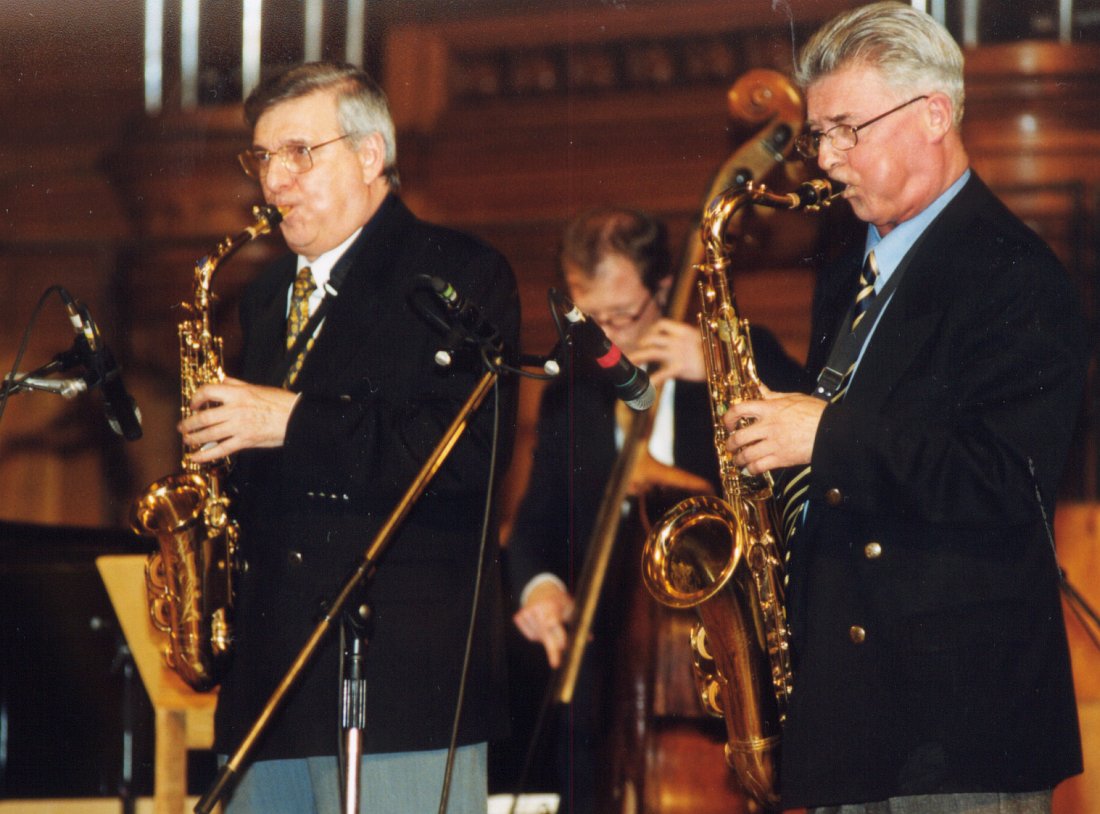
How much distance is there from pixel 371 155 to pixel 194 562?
827 mm

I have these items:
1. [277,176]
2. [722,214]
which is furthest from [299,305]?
[722,214]

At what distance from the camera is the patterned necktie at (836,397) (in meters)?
2.14

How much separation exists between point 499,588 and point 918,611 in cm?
72

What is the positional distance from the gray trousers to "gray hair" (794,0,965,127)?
104 centimetres

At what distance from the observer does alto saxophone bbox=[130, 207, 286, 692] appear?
8.21 ft

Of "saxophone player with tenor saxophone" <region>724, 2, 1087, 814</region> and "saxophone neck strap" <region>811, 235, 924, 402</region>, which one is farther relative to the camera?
"saxophone neck strap" <region>811, 235, 924, 402</region>

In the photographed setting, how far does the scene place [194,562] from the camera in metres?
2.56

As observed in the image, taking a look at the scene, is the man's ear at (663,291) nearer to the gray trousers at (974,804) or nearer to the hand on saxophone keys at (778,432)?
the hand on saxophone keys at (778,432)

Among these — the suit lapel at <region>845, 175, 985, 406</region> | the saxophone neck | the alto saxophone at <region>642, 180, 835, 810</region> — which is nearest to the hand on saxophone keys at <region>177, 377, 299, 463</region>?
the alto saxophone at <region>642, 180, 835, 810</region>

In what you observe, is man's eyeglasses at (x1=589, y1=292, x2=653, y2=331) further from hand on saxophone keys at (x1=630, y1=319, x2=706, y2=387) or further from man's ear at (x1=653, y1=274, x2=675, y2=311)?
hand on saxophone keys at (x1=630, y1=319, x2=706, y2=387)

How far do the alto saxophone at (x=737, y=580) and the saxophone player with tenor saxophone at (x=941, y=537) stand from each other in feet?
0.70

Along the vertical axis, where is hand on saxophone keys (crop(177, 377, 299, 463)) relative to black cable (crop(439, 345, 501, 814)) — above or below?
above

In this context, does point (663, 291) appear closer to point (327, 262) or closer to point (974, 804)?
point (327, 262)

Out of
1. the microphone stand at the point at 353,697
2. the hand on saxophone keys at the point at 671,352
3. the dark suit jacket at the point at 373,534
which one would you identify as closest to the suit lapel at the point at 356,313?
the dark suit jacket at the point at 373,534
